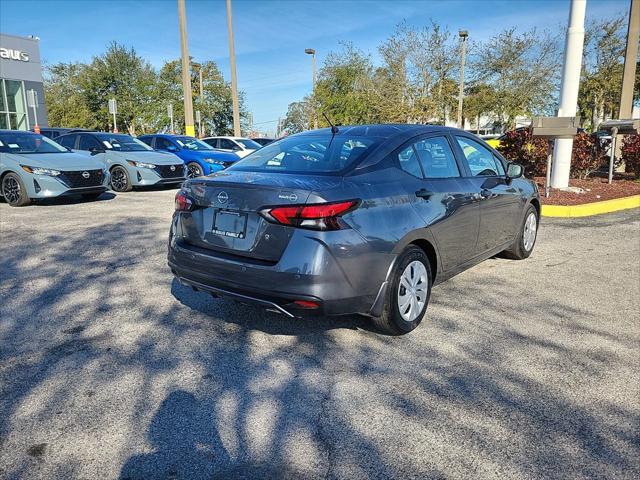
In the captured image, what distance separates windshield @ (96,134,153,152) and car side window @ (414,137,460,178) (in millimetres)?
10192

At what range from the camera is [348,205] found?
10.6ft

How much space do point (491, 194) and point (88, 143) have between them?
11.0 meters

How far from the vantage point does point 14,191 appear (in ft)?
31.3

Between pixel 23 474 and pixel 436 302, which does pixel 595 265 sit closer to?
pixel 436 302

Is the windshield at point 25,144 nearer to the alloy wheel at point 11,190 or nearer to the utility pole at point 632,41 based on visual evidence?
the alloy wheel at point 11,190

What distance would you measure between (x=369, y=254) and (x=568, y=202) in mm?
8083

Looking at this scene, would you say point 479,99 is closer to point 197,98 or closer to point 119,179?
point 197,98

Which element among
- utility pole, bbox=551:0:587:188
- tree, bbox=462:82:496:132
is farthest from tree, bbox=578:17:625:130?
utility pole, bbox=551:0:587:188

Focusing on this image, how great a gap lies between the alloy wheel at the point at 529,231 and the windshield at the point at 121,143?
33.0 ft

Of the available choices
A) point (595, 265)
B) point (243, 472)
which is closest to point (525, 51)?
point (595, 265)

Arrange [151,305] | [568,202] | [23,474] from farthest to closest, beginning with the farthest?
[568,202] → [151,305] → [23,474]

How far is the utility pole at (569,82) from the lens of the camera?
35.5 feet

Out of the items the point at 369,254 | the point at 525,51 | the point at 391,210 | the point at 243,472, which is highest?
the point at 525,51

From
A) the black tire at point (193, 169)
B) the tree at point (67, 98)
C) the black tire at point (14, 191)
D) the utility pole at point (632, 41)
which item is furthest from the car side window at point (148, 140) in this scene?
the tree at point (67, 98)
